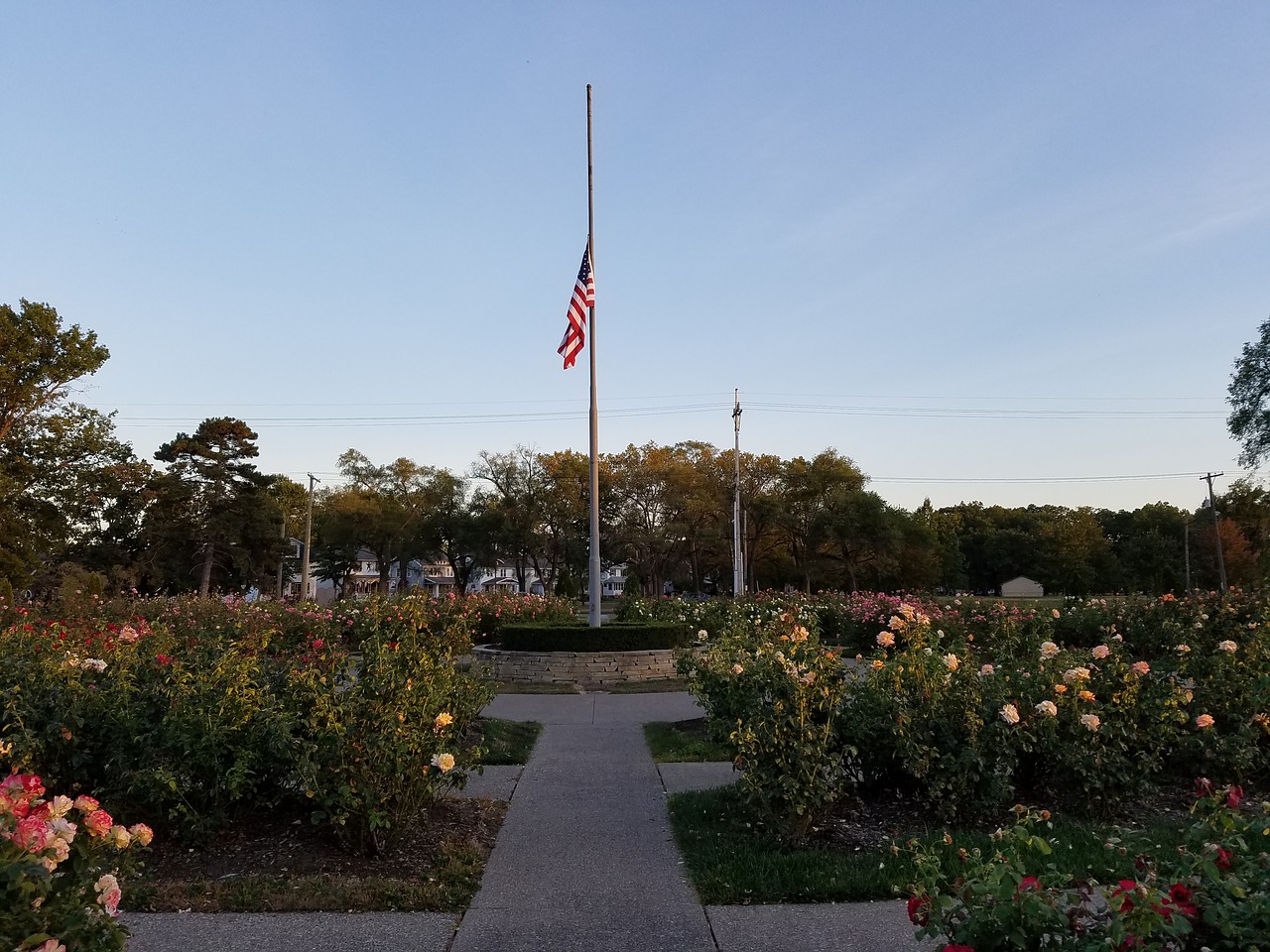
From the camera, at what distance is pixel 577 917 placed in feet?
13.3

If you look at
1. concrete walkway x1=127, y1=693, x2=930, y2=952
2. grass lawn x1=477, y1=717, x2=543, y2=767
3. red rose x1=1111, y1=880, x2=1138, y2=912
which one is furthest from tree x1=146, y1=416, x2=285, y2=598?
red rose x1=1111, y1=880, x2=1138, y2=912

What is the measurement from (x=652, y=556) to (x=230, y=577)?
24.6m

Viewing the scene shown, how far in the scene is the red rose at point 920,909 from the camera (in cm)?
221

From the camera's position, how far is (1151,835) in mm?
4926

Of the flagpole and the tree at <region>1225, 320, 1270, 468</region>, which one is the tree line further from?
the flagpole

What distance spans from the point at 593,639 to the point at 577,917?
10.3 m

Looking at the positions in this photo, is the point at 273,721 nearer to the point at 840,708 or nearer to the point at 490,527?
the point at 840,708

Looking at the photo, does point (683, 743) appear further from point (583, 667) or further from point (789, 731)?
point (583, 667)

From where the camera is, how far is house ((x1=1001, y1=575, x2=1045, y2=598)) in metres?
68.3

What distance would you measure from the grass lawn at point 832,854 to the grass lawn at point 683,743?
5.36 feet

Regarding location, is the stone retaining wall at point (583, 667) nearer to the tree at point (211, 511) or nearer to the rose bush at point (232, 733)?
the rose bush at point (232, 733)

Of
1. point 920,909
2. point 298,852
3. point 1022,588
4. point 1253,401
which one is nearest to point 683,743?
point 298,852

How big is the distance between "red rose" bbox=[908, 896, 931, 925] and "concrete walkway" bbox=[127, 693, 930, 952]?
1578mm

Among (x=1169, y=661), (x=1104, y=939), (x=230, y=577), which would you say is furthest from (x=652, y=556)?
(x=1104, y=939)
